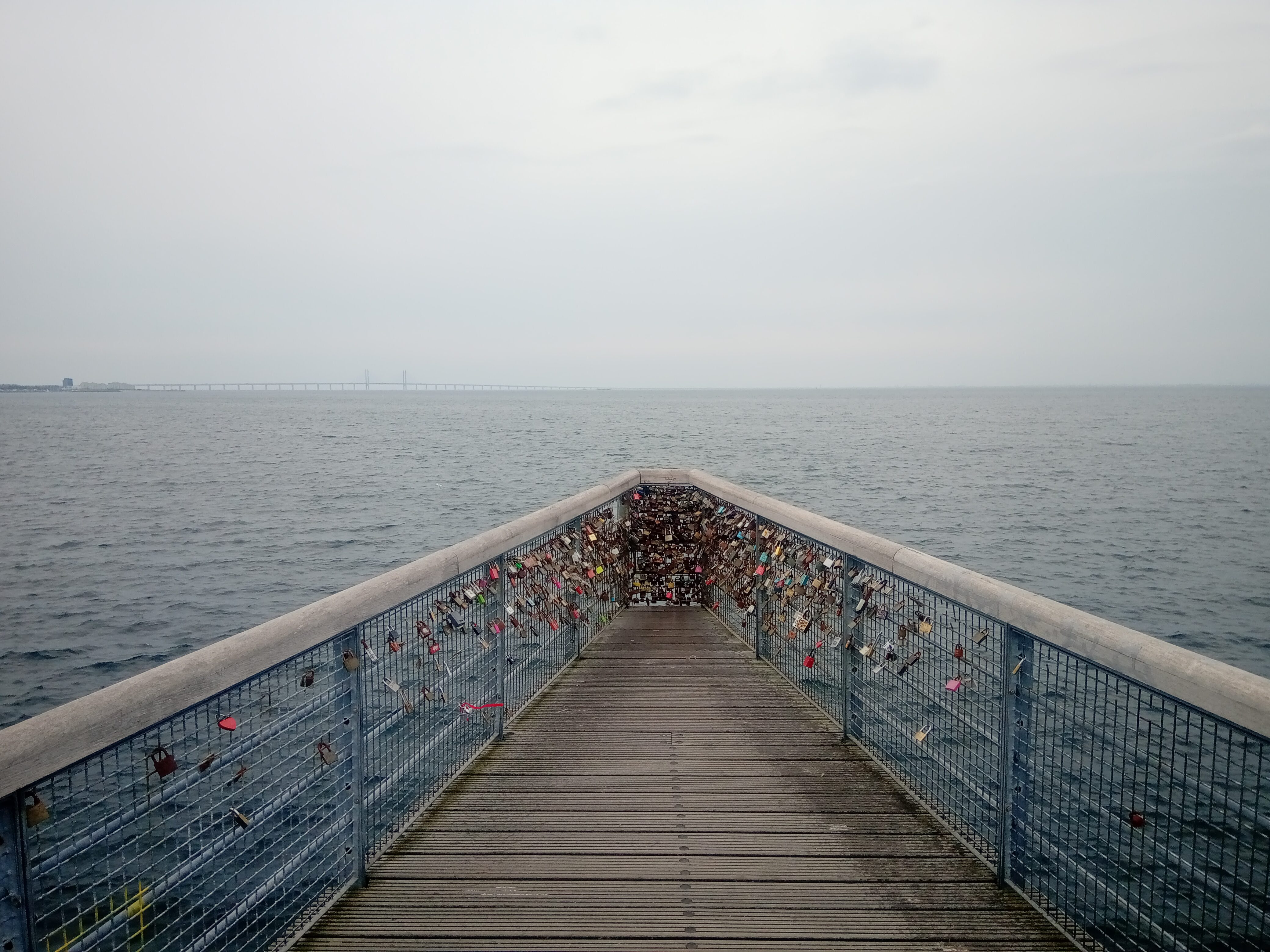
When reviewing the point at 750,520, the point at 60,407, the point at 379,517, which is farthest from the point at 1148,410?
the point at 60,407

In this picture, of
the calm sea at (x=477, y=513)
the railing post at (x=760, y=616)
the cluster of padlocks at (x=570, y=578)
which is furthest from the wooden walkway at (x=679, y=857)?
the calm sea at (x=477, y=513)

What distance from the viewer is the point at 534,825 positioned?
12.7ft

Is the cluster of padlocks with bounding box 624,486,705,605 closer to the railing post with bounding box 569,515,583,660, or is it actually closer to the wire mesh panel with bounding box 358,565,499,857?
the railing post with bounding box 569,515,583,660

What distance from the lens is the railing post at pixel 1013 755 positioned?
10.7 feet

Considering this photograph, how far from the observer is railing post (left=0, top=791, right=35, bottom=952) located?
1.88 metres

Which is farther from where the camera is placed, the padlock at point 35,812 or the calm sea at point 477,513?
the calm sea at point 477,513

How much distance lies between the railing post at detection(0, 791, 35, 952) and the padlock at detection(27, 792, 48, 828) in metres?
0.01

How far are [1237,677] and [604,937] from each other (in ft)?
7.14

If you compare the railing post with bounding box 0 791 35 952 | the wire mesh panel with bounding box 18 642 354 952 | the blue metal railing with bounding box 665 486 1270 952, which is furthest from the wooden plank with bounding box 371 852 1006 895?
the railing post with bounding box 0 791 35 952

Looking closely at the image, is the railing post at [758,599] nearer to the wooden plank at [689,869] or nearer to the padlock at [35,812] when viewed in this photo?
the wooden plank at [689,869]

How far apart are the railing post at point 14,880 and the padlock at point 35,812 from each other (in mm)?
12

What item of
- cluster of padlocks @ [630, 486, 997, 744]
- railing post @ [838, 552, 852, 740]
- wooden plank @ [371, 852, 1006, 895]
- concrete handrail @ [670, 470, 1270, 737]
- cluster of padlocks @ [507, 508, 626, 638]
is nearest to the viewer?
concrete handrail @ [670, 470, 1270, 737]

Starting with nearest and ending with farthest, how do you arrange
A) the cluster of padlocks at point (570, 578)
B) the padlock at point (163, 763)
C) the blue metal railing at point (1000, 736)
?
the padlock at point (163, 763) → the blue metal railing at point (1000, 736) → the cluster of padlocks at point (570, 578)

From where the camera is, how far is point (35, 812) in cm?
190
